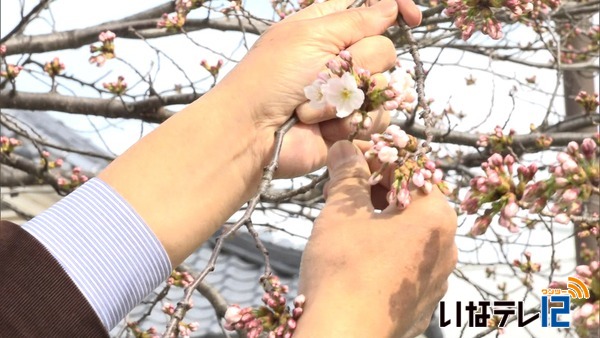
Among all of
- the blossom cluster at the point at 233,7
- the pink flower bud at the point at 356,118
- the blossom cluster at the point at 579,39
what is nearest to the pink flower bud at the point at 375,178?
the pink flower bud at the point at 356,118

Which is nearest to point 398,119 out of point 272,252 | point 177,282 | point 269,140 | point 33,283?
point 177,282

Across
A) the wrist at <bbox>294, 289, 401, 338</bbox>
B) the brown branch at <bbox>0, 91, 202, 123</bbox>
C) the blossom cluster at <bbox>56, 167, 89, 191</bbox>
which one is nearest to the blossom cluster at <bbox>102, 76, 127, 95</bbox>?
the brown branch at <bbox>0, 91, 202, 123</bbox>

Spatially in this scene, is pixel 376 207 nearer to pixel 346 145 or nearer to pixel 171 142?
pixel 346 145

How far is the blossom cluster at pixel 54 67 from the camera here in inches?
130

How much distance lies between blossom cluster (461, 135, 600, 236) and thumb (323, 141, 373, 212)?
0.16 meters

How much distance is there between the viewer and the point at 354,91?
3.75 ft

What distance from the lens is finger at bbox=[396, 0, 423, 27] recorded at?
51.9 inches

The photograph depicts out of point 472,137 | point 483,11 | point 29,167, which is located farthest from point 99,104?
point 483,11

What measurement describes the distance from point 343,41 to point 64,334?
658 mm

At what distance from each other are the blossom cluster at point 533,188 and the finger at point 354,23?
1.13ft

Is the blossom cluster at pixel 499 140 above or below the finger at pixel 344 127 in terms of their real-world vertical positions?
below

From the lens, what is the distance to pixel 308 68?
1225 millimetres

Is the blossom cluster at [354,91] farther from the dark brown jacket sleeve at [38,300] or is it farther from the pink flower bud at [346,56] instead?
the dark brown jacket sleeve at [38,300]

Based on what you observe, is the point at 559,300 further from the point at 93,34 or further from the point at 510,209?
the point at 93,34
